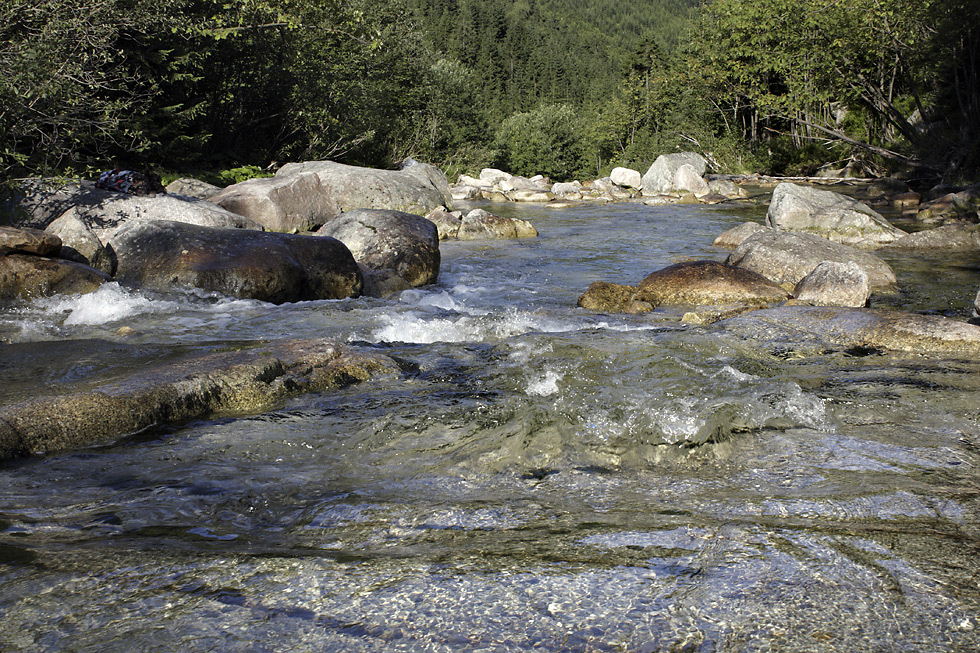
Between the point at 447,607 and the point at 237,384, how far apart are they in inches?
113

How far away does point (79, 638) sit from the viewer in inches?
75.4

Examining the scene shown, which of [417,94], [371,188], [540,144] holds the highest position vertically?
[417,94]

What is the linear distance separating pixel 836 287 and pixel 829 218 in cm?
708

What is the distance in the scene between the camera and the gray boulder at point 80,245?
8.80 metres

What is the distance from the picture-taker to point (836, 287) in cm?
814

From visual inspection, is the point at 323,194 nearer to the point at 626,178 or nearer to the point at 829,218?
the point at 829,218

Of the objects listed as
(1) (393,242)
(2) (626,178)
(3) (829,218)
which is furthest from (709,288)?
(2) (626,178)

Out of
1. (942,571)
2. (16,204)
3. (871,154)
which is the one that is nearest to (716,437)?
(942,571)

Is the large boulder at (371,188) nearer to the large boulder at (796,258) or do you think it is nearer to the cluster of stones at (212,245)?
the cluster of stones at (212,245)

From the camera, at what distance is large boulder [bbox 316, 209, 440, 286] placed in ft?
33.7

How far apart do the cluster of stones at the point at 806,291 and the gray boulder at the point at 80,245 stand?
589 cm

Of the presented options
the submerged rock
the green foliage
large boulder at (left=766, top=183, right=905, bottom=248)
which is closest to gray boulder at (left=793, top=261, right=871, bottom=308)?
the submerged rock

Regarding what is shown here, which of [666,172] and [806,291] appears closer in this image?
[806,291]

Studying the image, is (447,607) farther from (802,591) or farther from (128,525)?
(128,525)
